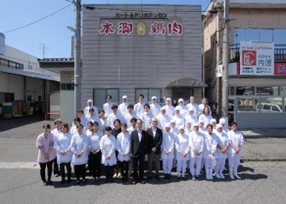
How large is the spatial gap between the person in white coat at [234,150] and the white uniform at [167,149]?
5.50ft

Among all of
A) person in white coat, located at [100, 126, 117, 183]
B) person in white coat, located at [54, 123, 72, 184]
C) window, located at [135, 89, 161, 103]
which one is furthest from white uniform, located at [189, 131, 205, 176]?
window, located at [135, 89, 161, 103]

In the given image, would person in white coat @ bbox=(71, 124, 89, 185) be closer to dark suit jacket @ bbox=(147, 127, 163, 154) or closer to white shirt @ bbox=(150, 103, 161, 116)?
dark suit jacket @ bbox=(147, 127, 163, 154)

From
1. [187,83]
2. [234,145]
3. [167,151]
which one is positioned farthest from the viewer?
[187,83]

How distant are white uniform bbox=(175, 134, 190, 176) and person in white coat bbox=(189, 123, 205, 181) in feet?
0.46

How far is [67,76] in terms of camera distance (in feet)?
48.9

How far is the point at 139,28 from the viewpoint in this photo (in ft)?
37.9

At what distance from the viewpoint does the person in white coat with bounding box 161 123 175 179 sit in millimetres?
5480

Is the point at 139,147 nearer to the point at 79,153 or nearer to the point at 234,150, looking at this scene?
the point at 79,153

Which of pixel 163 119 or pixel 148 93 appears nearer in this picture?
pixel 163 119

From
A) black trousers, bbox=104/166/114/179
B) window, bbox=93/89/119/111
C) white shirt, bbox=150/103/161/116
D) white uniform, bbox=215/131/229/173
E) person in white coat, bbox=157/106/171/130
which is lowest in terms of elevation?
black trousers, bbox=104/166/114/179

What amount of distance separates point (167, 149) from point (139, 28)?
8.33 metres

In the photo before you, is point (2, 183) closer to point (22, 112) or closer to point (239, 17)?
point (239, 17)

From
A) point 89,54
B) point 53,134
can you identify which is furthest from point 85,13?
point 53,134

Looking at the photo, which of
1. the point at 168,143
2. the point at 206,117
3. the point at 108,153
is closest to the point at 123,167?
the point at 108,153
